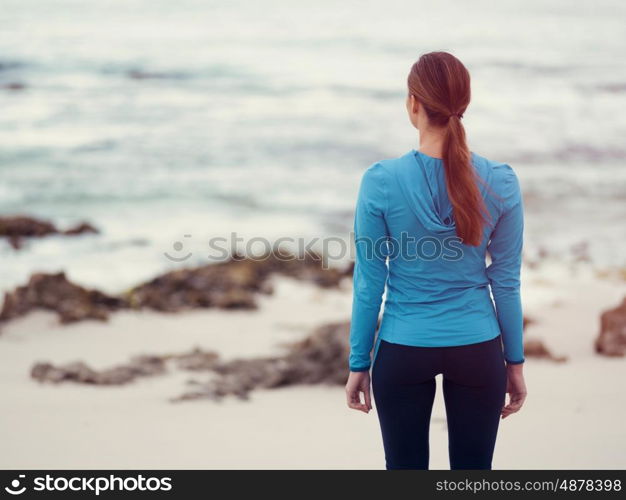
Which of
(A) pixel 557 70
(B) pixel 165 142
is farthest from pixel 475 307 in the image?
(A) pixel 557 70

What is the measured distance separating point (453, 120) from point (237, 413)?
3023mm

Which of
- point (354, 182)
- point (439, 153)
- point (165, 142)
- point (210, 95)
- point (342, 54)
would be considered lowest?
point (439, 153)

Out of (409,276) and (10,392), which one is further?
(10,392)

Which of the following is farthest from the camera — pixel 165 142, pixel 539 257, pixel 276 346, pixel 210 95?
pixel 210 95

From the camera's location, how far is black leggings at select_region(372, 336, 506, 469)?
2.32 m

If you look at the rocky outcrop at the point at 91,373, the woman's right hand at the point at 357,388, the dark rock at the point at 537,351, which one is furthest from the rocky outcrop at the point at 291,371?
the woman's right hand at the point at 357,388

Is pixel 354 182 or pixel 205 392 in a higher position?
pixel 354 182

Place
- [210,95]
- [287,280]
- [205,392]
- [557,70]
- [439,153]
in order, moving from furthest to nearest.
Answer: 1. [557,70]
2. [210,95]
3. [287,280]
4. [205,392]
5. [439,153]

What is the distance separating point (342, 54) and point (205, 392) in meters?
21.5

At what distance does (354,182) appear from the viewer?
559 inches

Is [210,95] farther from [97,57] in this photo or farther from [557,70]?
[557,70]

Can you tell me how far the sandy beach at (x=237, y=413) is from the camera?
4125mm

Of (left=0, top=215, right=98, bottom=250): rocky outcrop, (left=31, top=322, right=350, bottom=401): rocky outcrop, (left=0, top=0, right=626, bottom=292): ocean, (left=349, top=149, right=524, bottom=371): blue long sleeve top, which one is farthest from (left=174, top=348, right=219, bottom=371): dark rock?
(left=0, top=215, right=98, bottom=250): rocky outcrop
